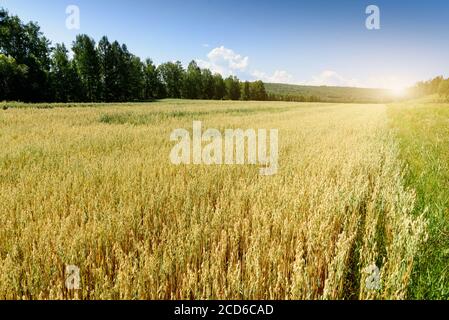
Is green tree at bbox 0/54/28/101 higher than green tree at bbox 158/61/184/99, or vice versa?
green tree at bbox 158/61/184/99

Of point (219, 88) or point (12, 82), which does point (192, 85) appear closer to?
Result: point (219, 88)

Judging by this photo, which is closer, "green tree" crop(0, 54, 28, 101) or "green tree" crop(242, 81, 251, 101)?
"green tree" crop(0, 54, 28, 101)

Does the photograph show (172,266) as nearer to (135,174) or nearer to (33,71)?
(135,174)

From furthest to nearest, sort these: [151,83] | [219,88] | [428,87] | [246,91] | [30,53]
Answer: [428,87], [246,91], [219,88], [151,83], [30,53]

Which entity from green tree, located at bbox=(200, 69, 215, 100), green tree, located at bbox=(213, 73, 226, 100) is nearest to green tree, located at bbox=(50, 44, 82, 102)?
green tree, located at bbox=(200, 69, 215, 100)

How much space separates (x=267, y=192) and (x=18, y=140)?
7.12 meters

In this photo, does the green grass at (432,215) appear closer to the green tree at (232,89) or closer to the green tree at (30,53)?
the green tree at (30,53)

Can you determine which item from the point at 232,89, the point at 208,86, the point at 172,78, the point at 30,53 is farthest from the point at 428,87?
the point at 30,53

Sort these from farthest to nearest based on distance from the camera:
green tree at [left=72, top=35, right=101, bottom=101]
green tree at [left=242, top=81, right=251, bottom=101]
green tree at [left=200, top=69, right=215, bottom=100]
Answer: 1. green tree at [left=242, top=81, right=251, bottom=101]
2. green tree at [left=200, top=69, right=215, bottom=100]
3. green tree at [left=72, top=35, right=101, bottom=101]
